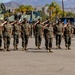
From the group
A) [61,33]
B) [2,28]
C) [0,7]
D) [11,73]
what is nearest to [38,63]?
[11,73]

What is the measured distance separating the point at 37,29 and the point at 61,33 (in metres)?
1.40

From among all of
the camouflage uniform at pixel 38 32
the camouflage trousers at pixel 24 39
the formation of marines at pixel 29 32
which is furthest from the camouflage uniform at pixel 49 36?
the camouflage uniform at pixel 38 32

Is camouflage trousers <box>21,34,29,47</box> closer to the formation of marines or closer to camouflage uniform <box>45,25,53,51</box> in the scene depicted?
the formation of marines

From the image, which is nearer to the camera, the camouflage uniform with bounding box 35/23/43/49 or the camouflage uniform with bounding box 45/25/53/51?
the camouflage uniform with bounding box 45/25/53/51

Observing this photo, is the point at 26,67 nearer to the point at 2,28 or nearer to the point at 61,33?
the point at 2,28

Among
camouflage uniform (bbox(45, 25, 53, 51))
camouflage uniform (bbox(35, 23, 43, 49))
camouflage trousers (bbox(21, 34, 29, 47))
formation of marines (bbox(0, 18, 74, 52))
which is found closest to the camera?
camouflage uniform (bbox(45, 25, 53, 51))

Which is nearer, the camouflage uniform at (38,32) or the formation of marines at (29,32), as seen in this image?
the formation of marines at (29,32)

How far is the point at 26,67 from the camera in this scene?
42.3 ft

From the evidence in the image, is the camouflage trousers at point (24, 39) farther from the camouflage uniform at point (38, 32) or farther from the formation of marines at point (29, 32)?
the camouflage uniform at point (38, 32)

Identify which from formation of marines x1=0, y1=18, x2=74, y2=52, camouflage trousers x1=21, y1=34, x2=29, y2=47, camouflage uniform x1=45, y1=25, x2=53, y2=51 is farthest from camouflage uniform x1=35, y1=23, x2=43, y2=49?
camouflage uniform x1=45, y1=25, x2=53, y2=51

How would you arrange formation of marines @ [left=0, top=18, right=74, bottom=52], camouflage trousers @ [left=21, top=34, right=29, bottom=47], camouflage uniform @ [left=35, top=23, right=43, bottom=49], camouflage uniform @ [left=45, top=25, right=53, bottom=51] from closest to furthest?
camouflage uniform @ [left=45, top=25, right=53, bottom=51] < formation of marines @ [left=0, top=18, right=74, bottom=52] < camouflage trousers @ [left=21, top=34, right=29, bottom=47] < camouflage uniform @ [left=35, top=23, right=43, bottom=49]

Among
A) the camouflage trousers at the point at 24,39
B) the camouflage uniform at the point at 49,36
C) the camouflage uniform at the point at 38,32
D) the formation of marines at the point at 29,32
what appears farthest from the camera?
the camouflage uniform at the point at 38,32

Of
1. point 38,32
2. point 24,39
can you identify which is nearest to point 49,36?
point 24,39

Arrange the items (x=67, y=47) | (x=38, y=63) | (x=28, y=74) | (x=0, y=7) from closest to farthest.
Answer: (x=28, y=74) → (x=38, y=63) → (x=67, y=47) → (x=0, y=7)
